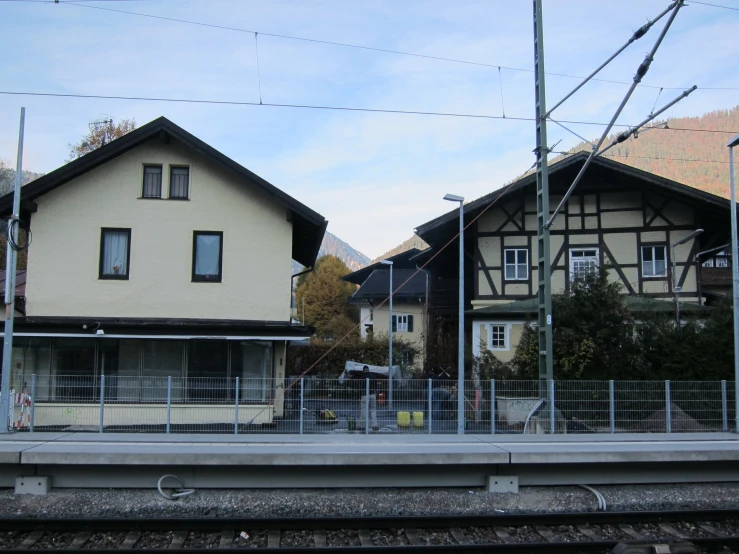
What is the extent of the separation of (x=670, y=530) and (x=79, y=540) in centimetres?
851

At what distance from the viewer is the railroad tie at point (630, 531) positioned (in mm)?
9853

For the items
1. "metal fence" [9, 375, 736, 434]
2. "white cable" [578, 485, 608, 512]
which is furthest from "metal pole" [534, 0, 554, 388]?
"white cable" [578, 485, 608, 512]

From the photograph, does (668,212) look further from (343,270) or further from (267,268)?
(343,270)

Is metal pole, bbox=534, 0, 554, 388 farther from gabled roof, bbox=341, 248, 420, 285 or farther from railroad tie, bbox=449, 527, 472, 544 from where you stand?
gabled roof, bbox=341, 248, 420, 285

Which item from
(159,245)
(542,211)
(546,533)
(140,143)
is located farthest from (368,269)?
(546,533)

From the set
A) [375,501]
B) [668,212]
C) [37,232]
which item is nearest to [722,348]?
[668,212]

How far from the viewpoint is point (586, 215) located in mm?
29391

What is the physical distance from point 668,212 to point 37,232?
24004 mm

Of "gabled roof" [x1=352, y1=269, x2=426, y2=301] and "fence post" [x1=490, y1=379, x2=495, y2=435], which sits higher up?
"gabled roof" [x1=352, y1=269, x2=426, y2=301]

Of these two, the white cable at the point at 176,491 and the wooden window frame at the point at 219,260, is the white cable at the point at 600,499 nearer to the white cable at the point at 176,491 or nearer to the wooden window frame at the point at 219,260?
the white cable at the point at 176,491

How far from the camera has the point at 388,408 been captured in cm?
1639

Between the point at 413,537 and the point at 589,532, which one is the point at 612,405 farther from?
the point at 413,537

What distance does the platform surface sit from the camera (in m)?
11.2

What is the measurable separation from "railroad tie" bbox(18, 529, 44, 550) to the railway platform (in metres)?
1.57
